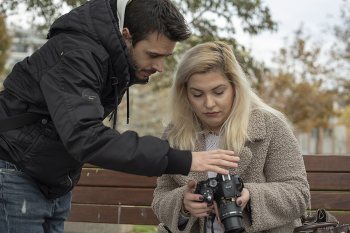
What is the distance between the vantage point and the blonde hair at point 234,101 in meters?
3.37

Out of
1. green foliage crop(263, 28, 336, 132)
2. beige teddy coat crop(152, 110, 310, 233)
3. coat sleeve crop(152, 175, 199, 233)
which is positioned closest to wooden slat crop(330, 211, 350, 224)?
beige teddy coat crop(152, 110, 310, 233)

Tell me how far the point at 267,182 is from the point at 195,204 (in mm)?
559

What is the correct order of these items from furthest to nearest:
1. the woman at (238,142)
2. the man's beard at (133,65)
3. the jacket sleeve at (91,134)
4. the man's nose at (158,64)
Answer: the woman at (238,142), the man's nose at (158,64), the man's beard at (133,65), the jacket sleeve at (91,134)

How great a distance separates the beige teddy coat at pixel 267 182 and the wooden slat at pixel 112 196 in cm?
155

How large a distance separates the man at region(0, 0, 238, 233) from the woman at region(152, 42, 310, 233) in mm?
548

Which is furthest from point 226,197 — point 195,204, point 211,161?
point 211,161

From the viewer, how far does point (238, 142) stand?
132 inches

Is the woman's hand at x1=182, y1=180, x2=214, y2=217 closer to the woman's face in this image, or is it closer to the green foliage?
the woman's face

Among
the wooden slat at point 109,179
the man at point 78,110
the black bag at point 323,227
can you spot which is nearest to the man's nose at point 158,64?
the man at point 78,110

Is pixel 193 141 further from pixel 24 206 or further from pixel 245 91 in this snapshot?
pixel 24 206

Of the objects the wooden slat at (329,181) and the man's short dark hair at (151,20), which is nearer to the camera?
the man's short dark hair at (151,20)

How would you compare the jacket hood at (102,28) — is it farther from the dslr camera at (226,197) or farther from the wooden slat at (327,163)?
the wooden slat at (327,163)

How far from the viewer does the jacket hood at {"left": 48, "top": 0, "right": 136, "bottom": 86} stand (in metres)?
2.58

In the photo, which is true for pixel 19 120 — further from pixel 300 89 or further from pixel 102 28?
pixel 300 89
